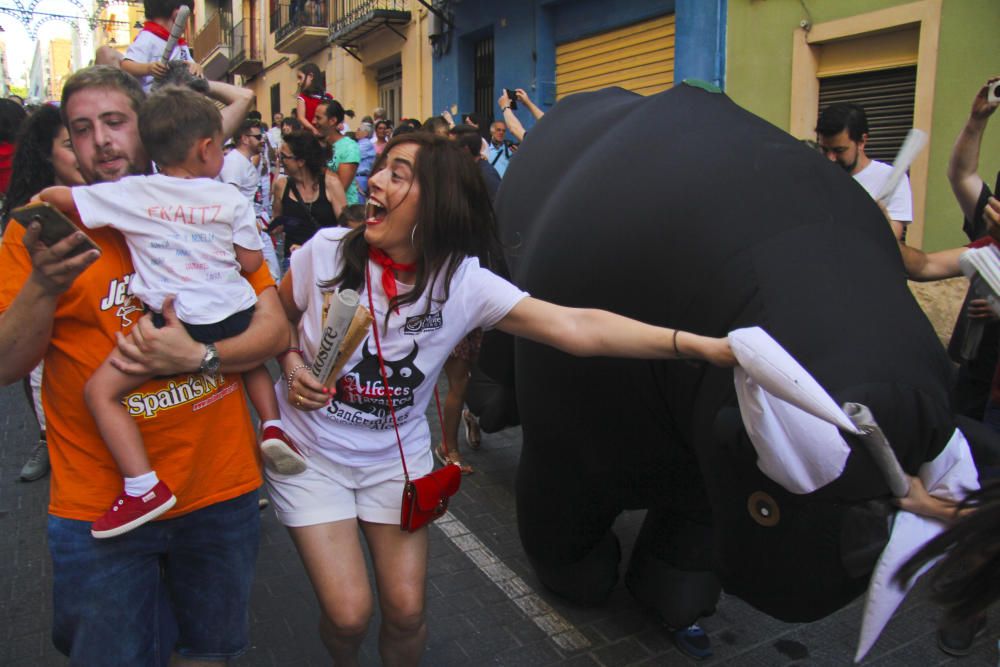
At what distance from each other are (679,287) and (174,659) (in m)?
1.64

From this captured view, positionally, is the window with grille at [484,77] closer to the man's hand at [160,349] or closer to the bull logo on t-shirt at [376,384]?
the bull logo on t-shirt at [376,384]

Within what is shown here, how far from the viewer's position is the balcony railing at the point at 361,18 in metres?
16.0

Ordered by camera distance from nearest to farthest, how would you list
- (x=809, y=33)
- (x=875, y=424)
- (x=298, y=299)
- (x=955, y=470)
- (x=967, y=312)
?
(x=875, y=424), (x=955, y=470), (x=298, y=299), (x=967, y=312), (x=809, y=33)

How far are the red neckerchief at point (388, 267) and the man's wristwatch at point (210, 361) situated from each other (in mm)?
516

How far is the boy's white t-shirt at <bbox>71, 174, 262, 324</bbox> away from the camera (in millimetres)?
1854

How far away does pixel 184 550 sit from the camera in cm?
200

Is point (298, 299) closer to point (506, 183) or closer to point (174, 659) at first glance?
point (174, 659)

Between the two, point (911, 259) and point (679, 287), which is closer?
point (679, 287)

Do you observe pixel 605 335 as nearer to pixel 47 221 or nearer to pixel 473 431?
pixel 47 221

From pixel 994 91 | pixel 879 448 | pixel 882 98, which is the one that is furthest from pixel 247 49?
pixel 879 448

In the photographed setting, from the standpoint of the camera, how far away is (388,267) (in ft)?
7.59

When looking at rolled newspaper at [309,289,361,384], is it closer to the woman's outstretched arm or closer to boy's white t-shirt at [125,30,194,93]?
the woman's outstretched arm

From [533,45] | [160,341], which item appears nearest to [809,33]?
[533,45]

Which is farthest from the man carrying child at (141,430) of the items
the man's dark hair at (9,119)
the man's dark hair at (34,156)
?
the man's dark hair at (9,119)
